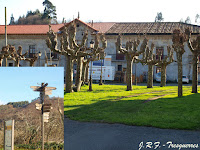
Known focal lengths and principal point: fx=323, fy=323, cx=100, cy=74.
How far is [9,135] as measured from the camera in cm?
606

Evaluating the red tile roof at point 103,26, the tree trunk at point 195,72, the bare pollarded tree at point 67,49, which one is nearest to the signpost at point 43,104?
the bare pollarded tree at point 67,49

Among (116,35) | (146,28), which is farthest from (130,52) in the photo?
(146,28)

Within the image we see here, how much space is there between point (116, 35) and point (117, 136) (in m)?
41.3

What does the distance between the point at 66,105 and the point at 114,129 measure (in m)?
6.25

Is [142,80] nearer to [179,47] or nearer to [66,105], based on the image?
[179,47]

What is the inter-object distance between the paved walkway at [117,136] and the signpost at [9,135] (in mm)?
2384

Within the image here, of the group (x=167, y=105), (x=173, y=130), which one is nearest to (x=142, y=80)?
(x=167, y=105)

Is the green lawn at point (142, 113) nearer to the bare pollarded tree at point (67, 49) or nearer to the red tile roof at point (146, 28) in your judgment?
the bare pollarded tree at point (67, 49)

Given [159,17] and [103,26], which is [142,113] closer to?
[103,26]

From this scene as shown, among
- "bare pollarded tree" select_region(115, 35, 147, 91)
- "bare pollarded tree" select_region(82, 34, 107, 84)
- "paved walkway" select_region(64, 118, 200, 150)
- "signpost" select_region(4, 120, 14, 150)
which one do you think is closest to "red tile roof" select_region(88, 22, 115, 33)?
"bare pollarded tree" select_region(82, 34, 107, 84)

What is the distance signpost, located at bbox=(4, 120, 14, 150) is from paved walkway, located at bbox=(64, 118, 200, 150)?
238 centimetres

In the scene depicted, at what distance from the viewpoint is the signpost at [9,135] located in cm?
604

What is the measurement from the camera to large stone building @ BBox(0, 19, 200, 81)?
48.4 m

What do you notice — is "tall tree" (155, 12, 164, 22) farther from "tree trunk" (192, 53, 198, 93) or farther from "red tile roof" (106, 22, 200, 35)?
"tree trunk" (192, 53, 198, 93)
